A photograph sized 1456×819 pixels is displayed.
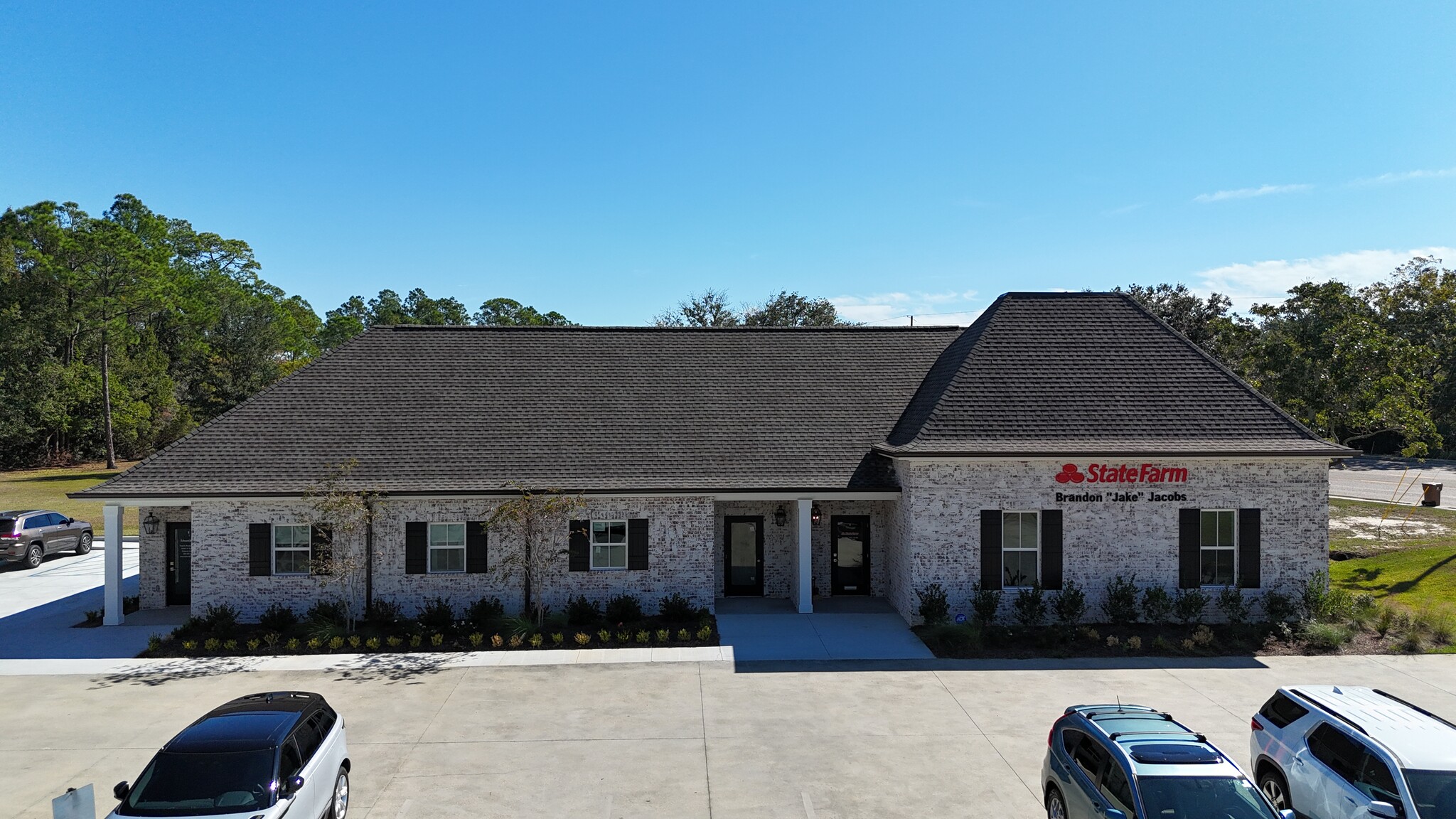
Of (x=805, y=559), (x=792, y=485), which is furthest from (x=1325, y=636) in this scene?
(x=792, y=485)

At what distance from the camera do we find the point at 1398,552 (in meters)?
26.1

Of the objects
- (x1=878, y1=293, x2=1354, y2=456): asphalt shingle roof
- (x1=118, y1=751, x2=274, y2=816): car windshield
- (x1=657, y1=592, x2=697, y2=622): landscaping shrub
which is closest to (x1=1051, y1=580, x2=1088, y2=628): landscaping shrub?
(x1=878, y1=293, x2=1354, y2=456): asphalt shingle roof

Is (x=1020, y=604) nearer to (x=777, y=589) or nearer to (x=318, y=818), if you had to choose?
(x=777, y=589)

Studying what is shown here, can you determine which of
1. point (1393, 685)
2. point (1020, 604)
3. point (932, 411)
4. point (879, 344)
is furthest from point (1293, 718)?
point (879, 344)

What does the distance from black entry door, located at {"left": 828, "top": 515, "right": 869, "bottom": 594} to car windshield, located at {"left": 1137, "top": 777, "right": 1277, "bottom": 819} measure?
1343 cm

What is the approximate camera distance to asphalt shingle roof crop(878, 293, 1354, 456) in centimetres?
1855

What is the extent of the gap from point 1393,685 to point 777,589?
1224 centimetres

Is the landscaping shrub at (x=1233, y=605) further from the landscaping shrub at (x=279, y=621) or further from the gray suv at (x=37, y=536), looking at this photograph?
the gray suv at (x=37, y=536)

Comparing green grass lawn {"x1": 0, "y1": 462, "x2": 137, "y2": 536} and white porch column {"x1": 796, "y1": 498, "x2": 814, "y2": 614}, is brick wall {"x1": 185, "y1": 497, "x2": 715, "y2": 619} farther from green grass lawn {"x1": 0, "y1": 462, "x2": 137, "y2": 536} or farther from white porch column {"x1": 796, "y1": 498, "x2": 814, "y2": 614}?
Result: green grass lawn {"x1": 0, "y1": 462, "x2": 137, "y2": 536}

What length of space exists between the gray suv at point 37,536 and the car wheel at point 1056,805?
3064cm

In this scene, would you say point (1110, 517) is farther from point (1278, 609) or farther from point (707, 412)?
point (707, 412)

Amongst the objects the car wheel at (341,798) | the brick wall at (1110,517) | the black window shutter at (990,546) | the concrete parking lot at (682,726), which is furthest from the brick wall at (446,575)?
the car wheel at (341,798)

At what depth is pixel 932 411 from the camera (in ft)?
63.9

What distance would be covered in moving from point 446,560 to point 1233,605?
677 inches
